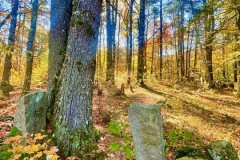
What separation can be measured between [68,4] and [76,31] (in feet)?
3.90

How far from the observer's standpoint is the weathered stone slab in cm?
345

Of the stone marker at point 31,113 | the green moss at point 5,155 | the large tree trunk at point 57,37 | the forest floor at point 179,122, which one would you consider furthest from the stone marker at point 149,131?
the large tree trunk at point 57,37

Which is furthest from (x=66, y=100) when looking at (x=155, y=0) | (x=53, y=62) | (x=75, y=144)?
(x=155, y=0)

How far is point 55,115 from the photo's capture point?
3900 mm

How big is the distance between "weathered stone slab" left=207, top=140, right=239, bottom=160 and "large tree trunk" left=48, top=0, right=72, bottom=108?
3.56 m

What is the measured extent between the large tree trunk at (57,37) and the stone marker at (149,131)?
2.38 meters

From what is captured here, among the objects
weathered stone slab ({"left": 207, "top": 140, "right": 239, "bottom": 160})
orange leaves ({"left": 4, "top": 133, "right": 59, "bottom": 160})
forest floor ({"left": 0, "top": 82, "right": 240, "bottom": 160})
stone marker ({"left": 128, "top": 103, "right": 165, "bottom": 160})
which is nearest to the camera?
orange leaves ({"left": 4, "top": 133, "right": 59, "bottom": 160})

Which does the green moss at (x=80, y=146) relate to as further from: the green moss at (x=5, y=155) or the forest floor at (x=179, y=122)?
the green moss at (x=5, y=155)

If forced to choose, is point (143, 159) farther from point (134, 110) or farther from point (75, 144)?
point (75, 144)

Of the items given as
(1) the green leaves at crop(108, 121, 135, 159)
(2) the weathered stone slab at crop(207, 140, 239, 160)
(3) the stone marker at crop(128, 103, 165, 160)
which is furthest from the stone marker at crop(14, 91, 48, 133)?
(2) the weathered stone slab at crop(207, 140, 239, 160)

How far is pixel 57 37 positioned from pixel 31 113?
74.9 inches

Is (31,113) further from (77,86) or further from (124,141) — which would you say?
(124,141)

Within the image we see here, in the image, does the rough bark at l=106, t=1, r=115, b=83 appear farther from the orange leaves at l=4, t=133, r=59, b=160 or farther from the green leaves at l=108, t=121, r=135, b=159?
the orange leaves at l=4, t=133, r=59, b=160

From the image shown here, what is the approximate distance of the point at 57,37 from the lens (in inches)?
178
